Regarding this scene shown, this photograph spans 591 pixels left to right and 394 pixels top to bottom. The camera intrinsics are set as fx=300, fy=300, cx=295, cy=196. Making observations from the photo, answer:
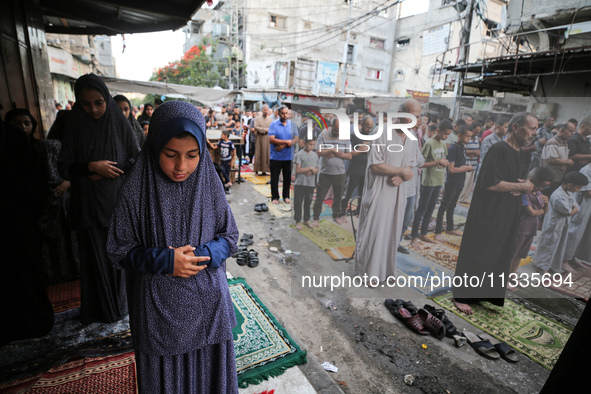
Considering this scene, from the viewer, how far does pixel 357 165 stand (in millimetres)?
3021

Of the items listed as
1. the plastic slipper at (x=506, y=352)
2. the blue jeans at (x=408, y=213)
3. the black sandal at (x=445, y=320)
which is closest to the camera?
the plastic slipper at (x=506, y=352)

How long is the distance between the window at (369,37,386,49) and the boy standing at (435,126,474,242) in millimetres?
27241

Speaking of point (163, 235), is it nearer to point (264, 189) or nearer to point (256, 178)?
point (264, 189)

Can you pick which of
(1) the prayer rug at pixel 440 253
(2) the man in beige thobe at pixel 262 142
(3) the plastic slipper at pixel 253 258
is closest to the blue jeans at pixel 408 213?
(1) the prayer rug at pixel 440 253

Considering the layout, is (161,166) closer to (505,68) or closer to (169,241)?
(169,241)

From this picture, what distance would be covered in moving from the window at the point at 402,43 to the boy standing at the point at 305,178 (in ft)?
90.5

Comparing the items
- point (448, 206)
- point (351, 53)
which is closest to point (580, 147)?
point (448, 206)

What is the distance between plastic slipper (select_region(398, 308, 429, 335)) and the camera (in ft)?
9.44

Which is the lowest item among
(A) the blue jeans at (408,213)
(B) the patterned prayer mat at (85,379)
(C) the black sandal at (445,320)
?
(C) the black sandal at (445,320)

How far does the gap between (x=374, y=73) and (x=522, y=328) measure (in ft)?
89.6

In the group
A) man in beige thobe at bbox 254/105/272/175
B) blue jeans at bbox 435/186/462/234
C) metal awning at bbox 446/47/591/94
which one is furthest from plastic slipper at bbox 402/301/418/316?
metal awning at bbox 446/47/591/94

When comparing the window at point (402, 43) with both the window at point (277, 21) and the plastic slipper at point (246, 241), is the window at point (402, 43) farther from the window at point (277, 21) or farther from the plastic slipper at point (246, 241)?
the plastic slipper at point (246, 241)

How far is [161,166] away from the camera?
1.28 m

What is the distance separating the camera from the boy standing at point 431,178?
9.40 ft
